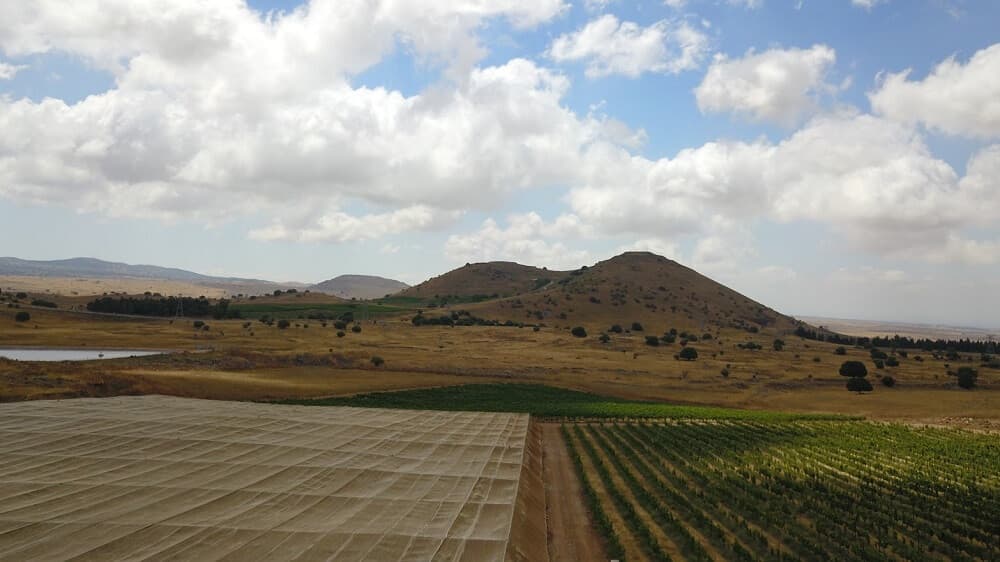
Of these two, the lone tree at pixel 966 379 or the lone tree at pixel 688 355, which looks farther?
the lone tree at pixel 688 355

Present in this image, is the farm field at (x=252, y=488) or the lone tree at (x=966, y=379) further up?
the lone tree at (x=966, y=379)

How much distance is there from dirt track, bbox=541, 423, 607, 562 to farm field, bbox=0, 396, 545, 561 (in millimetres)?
832

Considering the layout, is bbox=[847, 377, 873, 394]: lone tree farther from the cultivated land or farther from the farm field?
the farm field

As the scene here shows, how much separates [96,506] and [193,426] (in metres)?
12.9

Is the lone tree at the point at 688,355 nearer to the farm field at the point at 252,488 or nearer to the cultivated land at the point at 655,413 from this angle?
the cultivated land at the point at 655,413

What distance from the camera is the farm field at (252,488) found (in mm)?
16297

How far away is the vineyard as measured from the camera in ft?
68.3

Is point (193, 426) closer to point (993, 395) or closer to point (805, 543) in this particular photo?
point (805, 543)

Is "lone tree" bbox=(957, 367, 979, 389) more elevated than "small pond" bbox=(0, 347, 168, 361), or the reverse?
"lone tree" bbox=(957, 367, 979, 389)

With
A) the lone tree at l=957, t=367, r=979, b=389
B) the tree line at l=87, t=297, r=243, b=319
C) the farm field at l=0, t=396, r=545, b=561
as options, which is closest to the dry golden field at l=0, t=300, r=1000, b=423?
the lone tree at l=957, t=367, r=979, b=389

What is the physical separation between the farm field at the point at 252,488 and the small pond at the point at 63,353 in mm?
48663

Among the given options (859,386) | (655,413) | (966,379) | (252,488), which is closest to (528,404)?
(655,413)

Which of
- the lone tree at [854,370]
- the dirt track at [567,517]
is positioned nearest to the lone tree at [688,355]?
the lone tree at [854,370]

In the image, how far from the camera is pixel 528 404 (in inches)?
2360
